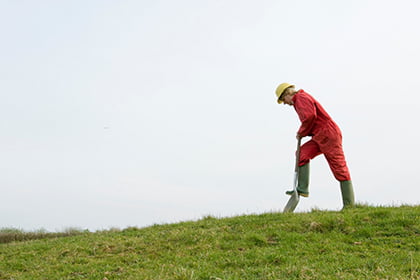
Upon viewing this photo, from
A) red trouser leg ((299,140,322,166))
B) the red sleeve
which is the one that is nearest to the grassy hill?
red trouser leg ((299,140,322,166))

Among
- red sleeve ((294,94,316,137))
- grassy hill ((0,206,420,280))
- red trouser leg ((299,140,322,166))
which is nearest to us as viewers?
grassy hill ((0,206,420,280))

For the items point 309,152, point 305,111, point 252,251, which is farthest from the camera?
point 309,152

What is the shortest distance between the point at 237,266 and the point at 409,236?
307cm

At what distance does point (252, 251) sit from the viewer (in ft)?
23.8

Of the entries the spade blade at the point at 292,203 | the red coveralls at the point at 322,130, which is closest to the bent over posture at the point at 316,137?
the red coveralls at the point at 322,130

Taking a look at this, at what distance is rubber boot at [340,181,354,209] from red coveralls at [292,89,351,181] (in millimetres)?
114

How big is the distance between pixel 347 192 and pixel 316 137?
134 cm

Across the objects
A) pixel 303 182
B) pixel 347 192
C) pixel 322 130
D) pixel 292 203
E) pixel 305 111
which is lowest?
pixel 292 203

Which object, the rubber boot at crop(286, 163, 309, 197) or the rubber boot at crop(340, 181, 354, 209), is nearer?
the rubber boot at crop(340, 181, 354, 209)

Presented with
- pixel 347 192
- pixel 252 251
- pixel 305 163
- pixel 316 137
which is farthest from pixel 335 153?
pixel 252 251

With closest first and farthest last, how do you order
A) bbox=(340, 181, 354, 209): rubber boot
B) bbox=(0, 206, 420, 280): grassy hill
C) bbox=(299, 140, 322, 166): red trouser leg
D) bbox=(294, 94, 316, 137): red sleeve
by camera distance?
bbox=(0, 206, 420, 280): grassy hill
bbox=(294, 94, 316, 137): red sleeve
bbox=(340, 181, 354, 209): rubber boot
bbox=(299, 140, 322, 166): red trouser leg

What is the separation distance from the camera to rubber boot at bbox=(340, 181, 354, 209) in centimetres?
1002

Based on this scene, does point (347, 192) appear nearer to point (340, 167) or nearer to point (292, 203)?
point (340, 167)

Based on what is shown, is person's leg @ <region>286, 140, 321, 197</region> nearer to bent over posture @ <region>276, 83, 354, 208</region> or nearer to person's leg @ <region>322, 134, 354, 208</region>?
bent over posture @ <region>276, 83, 354, 208</region>
